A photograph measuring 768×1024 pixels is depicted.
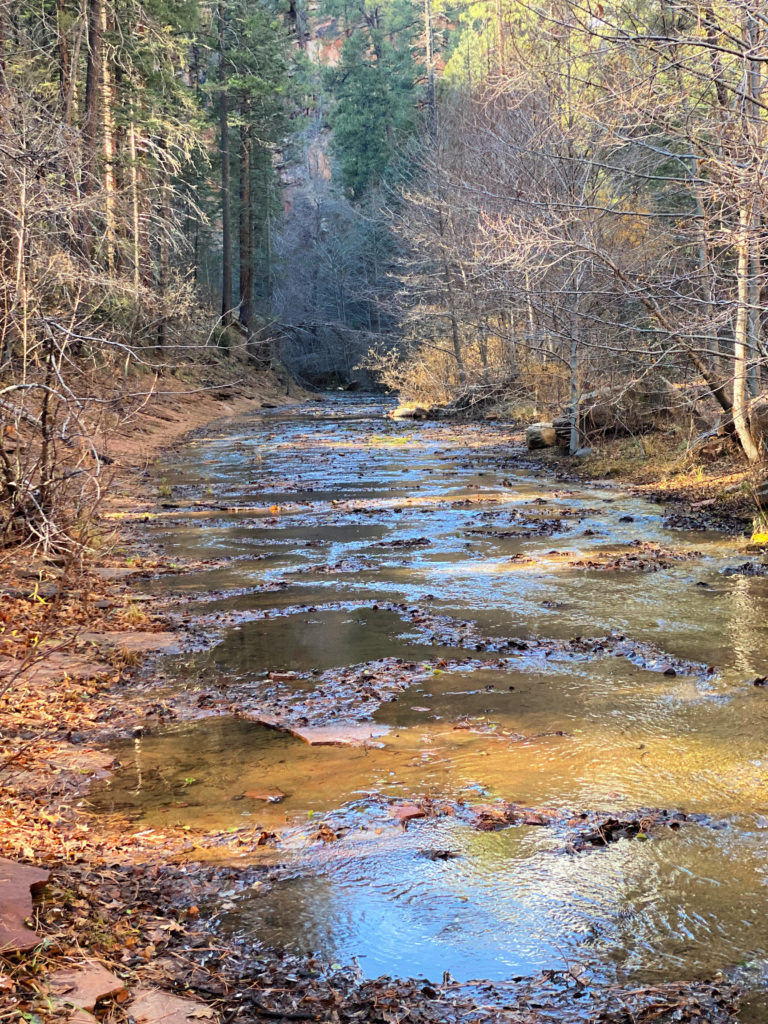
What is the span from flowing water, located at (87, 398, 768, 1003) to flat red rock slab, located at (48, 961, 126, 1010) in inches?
32.7

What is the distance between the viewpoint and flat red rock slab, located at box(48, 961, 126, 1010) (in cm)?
296

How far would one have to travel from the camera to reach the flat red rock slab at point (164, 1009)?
307 cm

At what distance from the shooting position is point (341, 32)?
83750mm

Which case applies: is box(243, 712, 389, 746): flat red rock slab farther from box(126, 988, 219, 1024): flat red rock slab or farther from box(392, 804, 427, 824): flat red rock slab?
box(126, 988, 219, 1024): flat red rock slab

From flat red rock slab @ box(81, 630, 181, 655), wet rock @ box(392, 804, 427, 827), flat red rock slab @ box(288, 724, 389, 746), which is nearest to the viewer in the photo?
wet rock @ box(392, 804, 427, 827)

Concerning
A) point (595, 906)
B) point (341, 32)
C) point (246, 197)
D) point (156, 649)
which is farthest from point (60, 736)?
point (341, 32)

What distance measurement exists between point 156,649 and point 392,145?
49.0 m

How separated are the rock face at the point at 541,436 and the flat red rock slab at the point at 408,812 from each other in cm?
1712

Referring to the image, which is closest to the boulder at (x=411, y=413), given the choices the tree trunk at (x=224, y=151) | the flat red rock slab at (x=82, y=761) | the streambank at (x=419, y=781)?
the tree trunk at (x=224, y=151)

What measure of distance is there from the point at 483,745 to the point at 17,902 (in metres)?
3.06

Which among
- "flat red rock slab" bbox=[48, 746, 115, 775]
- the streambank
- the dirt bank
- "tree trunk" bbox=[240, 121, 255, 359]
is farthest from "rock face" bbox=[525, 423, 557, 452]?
"tree trunk" bbox=[240, 121, 255, 359]

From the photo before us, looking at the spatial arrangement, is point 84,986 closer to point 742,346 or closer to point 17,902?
point 17,902

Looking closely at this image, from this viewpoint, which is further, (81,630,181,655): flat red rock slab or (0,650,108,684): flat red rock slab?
(81,630,181,655): flat red rock slab

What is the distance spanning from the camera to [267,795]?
519 centimetres
